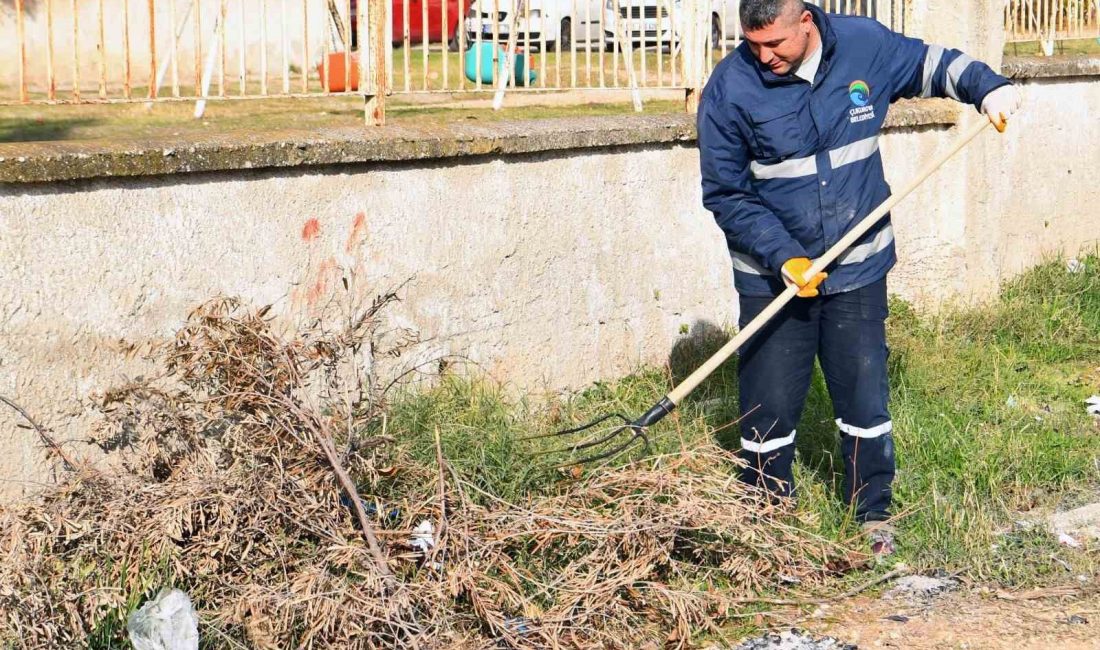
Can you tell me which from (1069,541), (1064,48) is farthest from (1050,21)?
(1069,541)

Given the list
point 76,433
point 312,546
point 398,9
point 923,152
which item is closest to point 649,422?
point 312,546

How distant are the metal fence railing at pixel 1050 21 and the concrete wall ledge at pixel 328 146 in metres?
3.30

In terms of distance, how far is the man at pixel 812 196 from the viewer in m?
4.35

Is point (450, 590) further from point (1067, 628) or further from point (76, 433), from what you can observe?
point (1067, 628)

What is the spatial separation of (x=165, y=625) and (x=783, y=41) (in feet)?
8.45

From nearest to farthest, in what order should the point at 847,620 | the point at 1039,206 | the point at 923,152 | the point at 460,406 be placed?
the point at 847,620
the point at 460,406
the point at 923,152
the point at 1039,206

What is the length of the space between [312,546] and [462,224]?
184 centimetres

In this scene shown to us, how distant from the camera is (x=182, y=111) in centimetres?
827

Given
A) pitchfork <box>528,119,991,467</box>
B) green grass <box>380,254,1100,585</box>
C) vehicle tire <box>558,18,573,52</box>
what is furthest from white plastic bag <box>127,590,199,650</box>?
vehicle tire <box>558,18,573,52</box>

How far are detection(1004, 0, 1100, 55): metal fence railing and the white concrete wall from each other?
83cm

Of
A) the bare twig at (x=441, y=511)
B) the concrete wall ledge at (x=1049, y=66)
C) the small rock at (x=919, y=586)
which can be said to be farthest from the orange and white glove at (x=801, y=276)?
the concrete wall ledge at (x=1049, y=66)

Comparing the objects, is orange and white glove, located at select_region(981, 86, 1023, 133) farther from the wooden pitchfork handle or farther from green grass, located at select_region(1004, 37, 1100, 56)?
green grass, located at select_region(1004, 37, 1100, 56)

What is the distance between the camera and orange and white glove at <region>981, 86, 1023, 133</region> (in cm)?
445

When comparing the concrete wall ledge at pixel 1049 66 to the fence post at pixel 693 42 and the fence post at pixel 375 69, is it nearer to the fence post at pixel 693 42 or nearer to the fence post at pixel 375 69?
the fence post at pixel 693 42
